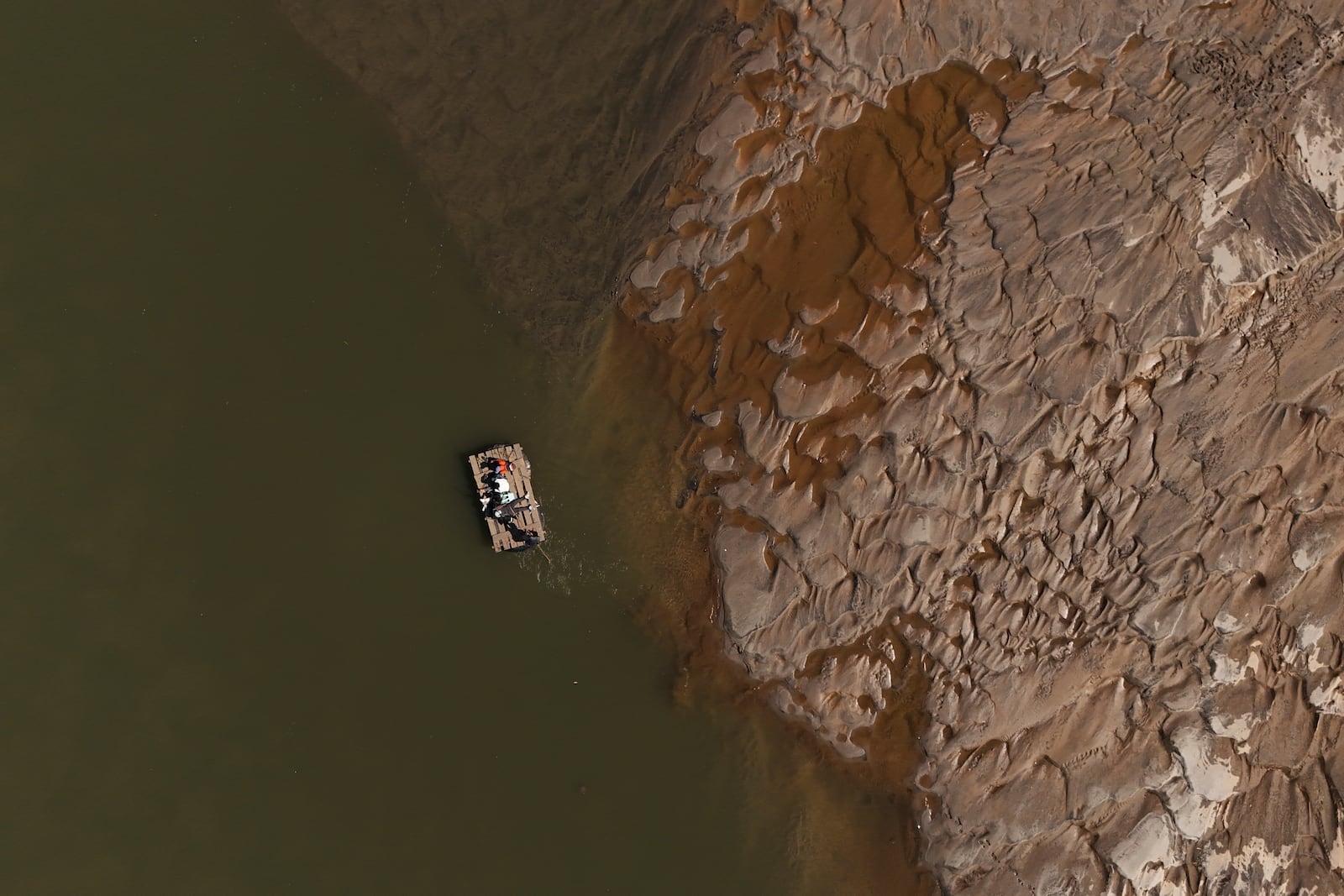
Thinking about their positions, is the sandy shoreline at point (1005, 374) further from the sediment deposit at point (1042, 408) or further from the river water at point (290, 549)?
the river water at point (290, 549)

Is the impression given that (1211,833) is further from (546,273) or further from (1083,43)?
(546,273)

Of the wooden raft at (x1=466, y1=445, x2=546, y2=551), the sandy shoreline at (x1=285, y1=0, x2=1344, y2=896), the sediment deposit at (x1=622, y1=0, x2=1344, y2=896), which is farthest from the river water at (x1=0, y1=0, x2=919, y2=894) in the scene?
the sediment deposit at (x1=622, y1=0, x2=1344, y2=896)

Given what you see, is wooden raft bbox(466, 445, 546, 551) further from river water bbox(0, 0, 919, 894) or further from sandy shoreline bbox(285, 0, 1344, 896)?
sandy shoreline bbox(285, 0, 1344, 896)

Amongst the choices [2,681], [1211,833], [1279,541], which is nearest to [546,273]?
[2,681]

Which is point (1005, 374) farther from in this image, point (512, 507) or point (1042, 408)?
point (512, 507)

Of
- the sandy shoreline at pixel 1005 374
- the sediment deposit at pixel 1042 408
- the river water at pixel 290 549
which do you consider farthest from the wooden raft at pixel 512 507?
the sediment deposit at pixel 1042 408
